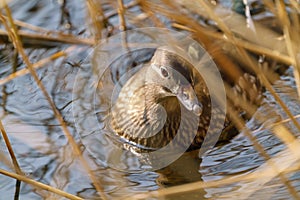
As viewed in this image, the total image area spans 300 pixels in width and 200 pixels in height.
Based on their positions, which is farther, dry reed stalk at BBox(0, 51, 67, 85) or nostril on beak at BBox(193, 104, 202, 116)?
dry reed stalk at BBox(0, 51, 67, 85)

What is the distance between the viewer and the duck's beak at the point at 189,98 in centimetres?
289

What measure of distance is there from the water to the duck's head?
1.13 ft

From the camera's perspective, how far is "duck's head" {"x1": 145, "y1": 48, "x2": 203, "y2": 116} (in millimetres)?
2928

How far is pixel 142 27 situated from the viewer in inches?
155

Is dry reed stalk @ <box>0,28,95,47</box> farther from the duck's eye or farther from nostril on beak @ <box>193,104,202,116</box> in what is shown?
nostril on beak @ <box>193,104,202,116</box>

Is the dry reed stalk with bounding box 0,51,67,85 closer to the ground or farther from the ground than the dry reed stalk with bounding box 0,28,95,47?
closer to the ground

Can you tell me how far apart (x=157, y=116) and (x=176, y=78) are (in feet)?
1.74

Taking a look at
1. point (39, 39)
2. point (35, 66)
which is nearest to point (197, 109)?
point (35, 66)

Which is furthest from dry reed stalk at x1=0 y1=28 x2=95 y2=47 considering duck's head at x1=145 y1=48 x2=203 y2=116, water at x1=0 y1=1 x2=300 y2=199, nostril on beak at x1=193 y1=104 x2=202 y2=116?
nostril on beak at x1=193 y1=104 x2=202 y2=116

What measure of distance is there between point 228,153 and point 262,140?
169 millimetres

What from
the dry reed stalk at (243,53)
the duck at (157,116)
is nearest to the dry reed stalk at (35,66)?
the duck at (157,116)

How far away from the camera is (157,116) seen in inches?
138

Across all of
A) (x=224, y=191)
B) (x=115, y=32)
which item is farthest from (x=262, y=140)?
(x=115, y=32)

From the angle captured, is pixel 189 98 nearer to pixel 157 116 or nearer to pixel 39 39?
pixel 157 116
